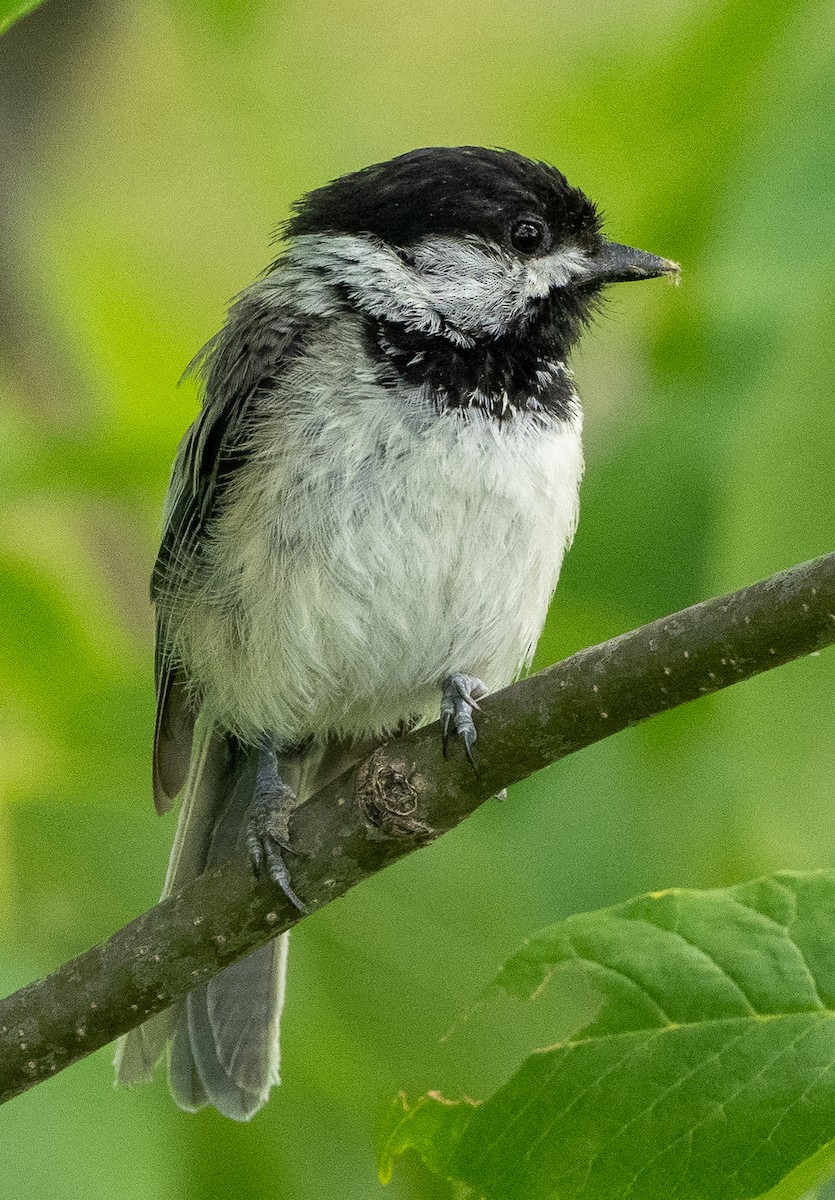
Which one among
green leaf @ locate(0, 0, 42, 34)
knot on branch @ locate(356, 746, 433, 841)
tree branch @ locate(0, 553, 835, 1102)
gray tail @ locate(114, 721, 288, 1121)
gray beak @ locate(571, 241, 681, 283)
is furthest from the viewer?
gray beak @ locate(571, 241, 681, 283)

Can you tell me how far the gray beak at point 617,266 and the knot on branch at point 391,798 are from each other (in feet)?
3.87

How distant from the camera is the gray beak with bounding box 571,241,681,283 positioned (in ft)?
8.83

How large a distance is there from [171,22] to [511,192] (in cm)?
84

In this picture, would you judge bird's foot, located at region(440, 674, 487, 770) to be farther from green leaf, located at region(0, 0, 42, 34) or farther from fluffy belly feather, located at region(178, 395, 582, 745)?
green leaf, located at region(0, 0, 42, 34)

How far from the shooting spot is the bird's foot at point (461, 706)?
75.2 inches

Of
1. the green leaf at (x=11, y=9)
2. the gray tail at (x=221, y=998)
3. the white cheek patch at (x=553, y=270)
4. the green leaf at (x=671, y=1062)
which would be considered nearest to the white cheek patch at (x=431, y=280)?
the white cheek patch at (x=553, y=270)

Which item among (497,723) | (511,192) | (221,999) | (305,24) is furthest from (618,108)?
(221,999)

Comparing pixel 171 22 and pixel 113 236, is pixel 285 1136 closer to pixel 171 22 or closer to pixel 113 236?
pixel 113 236

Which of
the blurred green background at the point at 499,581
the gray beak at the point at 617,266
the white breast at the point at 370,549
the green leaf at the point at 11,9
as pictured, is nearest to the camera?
the green leaf at the point at 11,9

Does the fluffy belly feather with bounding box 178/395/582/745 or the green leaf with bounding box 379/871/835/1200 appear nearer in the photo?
the green leaf with bounding box 379/871/835/1200

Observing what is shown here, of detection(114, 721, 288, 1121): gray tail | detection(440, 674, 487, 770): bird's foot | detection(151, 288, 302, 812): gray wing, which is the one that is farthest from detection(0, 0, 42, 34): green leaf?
detection(114, 721, 288, 1121): gray tail

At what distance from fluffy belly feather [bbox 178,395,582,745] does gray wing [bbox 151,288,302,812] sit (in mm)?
75

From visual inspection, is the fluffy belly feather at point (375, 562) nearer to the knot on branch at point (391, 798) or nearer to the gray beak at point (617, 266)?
the gray beak at point (617, 266)

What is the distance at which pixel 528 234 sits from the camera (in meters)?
2.88
